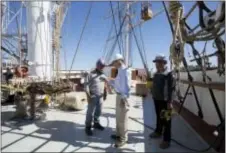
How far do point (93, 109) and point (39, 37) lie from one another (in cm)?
321

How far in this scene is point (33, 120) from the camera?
5180 millimetres

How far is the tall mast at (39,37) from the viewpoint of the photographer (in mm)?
6723

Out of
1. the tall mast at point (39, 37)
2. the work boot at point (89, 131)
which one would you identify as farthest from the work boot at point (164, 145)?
the tall mast at point (39, 37)

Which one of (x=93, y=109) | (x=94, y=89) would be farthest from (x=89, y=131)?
(x=94, y=89)

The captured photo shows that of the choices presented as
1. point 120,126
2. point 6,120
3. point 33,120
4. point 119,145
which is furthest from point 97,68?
point 6,120

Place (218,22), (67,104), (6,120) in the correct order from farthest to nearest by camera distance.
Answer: (67,104) → (6,120) → (218,22)

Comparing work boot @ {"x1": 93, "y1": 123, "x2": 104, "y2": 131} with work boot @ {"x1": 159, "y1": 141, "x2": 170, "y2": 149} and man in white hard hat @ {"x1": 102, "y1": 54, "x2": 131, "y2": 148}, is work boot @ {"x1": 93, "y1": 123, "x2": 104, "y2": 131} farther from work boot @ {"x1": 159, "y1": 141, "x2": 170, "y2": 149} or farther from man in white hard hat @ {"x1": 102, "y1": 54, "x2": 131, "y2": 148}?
work boot @ {"x1": 159, "y1": 141, "x2": 170, "y2": 149}

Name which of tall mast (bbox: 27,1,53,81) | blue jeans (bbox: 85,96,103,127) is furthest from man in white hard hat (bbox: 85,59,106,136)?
tall mast (bbox: 27,1,53,81)

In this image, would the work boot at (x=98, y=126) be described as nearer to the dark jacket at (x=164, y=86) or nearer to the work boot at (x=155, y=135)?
the work boot at (x=155, y=135)

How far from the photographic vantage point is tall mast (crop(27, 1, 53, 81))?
6723mm

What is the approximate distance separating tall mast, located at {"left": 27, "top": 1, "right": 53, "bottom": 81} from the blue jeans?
Answer: 251cm

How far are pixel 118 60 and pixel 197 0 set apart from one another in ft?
4.47

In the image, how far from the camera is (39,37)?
6.78m

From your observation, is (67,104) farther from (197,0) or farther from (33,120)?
(197,0)
